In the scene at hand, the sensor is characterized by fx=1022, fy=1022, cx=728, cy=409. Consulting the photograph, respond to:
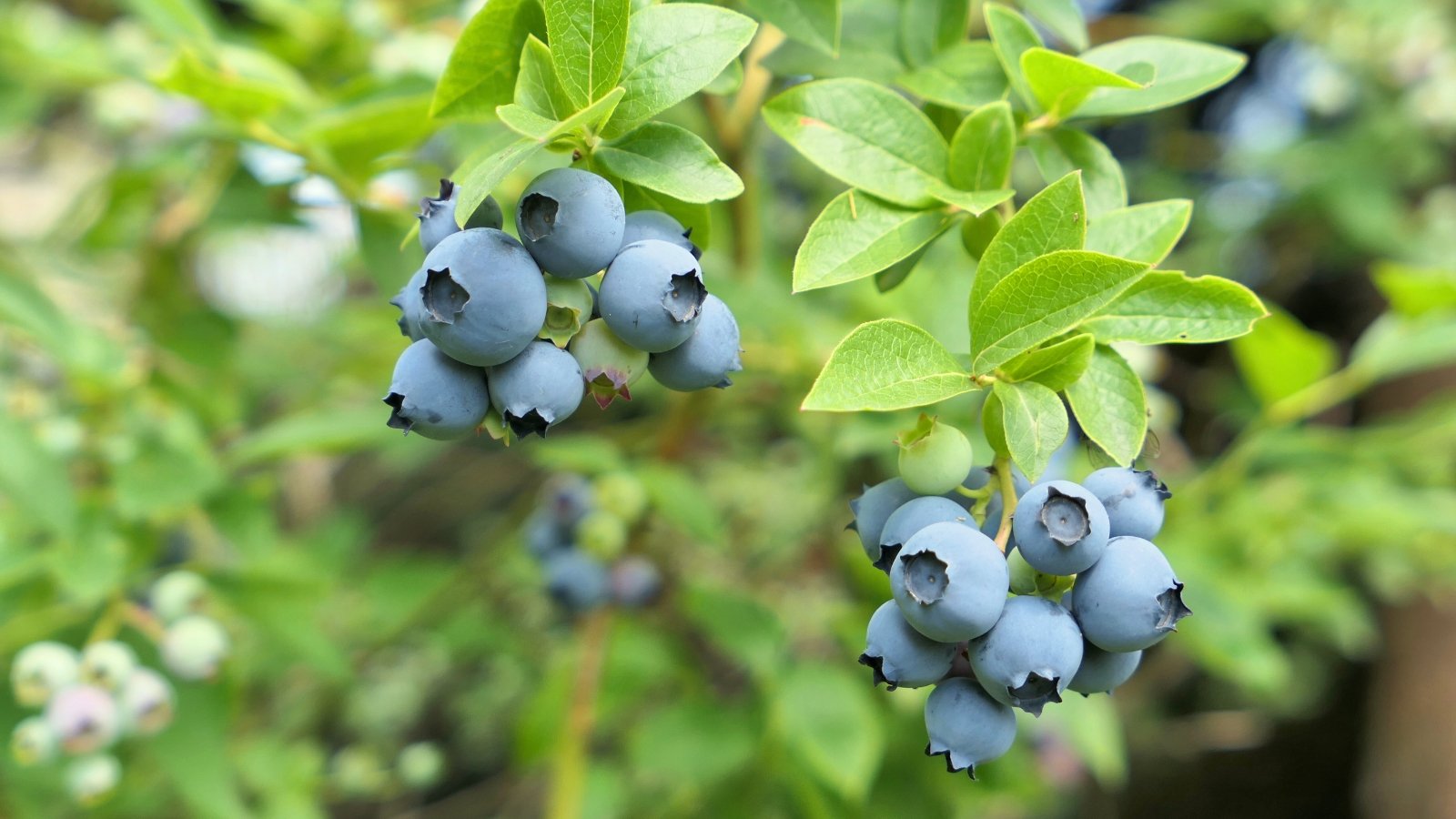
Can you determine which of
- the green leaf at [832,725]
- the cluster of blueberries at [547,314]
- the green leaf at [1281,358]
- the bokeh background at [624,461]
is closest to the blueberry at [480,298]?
the cluster of blueberries at [547,314]

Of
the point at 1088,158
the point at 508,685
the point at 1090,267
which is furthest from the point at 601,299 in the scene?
the point at 508,685

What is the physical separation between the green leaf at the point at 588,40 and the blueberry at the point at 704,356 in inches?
4.7

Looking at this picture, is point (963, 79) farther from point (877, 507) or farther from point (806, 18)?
point (877, 507)

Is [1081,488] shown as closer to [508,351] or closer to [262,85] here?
[508,351]

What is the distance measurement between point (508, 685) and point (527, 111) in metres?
1.78

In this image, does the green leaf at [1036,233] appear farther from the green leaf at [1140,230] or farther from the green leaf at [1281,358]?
the green leaf at [1281,358]

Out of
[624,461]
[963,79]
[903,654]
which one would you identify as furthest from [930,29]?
[624,461]

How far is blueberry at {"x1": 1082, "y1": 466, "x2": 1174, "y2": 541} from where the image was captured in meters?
0.53

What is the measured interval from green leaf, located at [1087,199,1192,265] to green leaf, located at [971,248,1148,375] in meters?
0.11

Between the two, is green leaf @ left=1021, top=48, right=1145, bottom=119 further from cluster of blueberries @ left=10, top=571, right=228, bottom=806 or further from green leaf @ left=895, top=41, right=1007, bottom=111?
cluster of blueberries @ left=10, top=571, right=228, bottom=806

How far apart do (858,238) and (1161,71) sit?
0.26 meters

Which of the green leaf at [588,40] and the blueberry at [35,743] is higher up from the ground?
the green leaf at [588,40]

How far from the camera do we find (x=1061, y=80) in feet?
1.92

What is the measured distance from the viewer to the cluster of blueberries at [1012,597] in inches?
18.5
